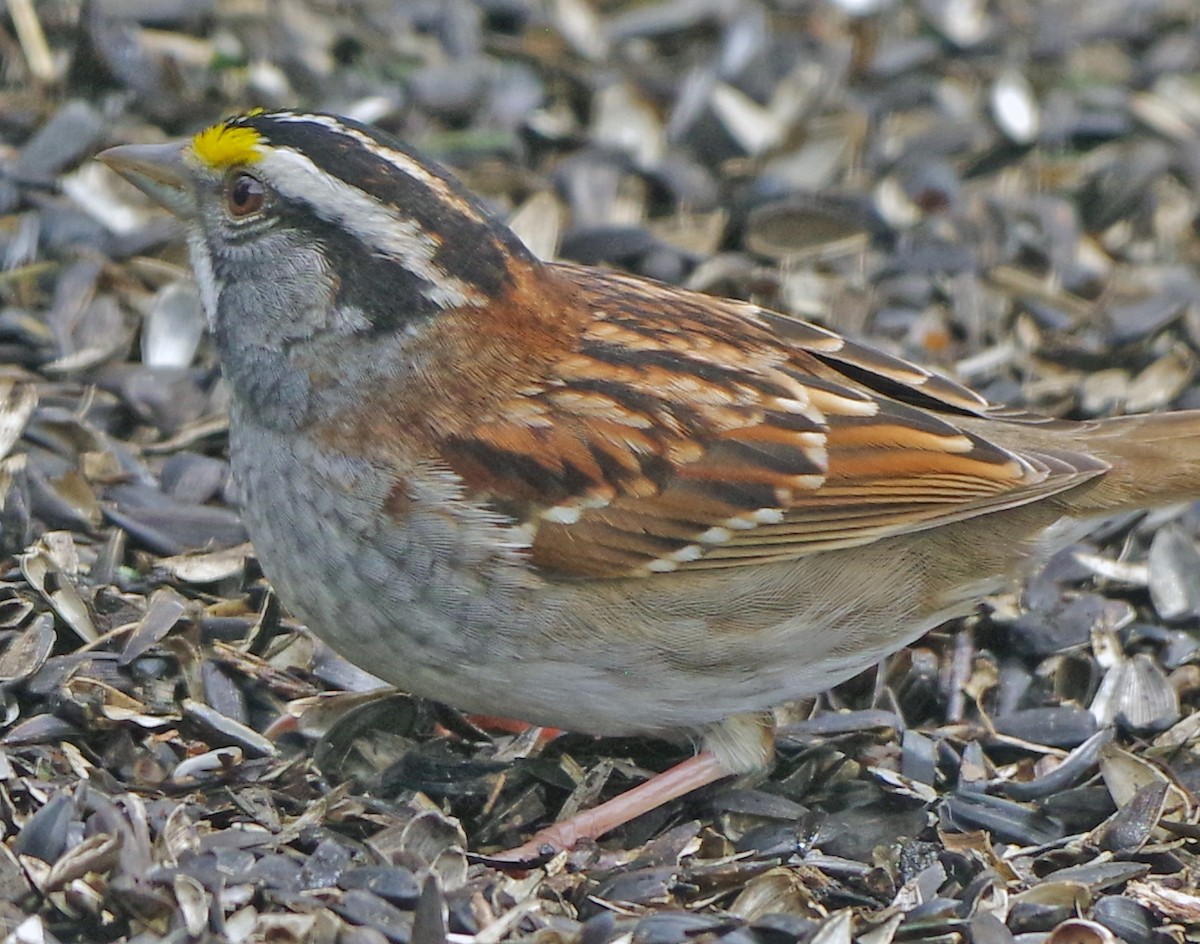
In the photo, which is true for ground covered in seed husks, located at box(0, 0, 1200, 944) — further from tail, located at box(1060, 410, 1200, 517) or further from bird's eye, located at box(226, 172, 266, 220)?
bird's eye, located at box(226, 172, 266, 220)

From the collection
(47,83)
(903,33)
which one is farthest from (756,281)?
(47,83)

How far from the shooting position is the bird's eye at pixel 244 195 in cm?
434

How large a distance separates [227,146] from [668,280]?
7.04 ft

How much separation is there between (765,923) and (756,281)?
2.78 metres

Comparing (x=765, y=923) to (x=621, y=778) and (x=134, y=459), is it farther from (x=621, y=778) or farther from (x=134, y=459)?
(x=134, y=459)

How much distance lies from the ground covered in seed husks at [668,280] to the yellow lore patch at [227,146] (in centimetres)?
101

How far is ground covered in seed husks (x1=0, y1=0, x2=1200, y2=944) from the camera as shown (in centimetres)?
400

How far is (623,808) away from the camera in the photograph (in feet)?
14.2

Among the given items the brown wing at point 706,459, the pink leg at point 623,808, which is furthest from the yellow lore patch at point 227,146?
the pink leg at point 623,808

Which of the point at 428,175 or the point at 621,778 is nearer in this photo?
the point at 428,175

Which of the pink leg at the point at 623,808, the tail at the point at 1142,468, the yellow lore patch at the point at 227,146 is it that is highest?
the yellow lore patch at the point at 227,146

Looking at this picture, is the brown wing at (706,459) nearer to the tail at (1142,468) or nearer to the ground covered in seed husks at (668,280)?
the tail at (1142,468)

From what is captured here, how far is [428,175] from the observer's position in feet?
13.9

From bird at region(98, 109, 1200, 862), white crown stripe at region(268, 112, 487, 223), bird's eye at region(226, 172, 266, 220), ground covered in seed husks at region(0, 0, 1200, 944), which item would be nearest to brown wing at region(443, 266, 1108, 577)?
bird at region(98, 109, 1200, 862)
